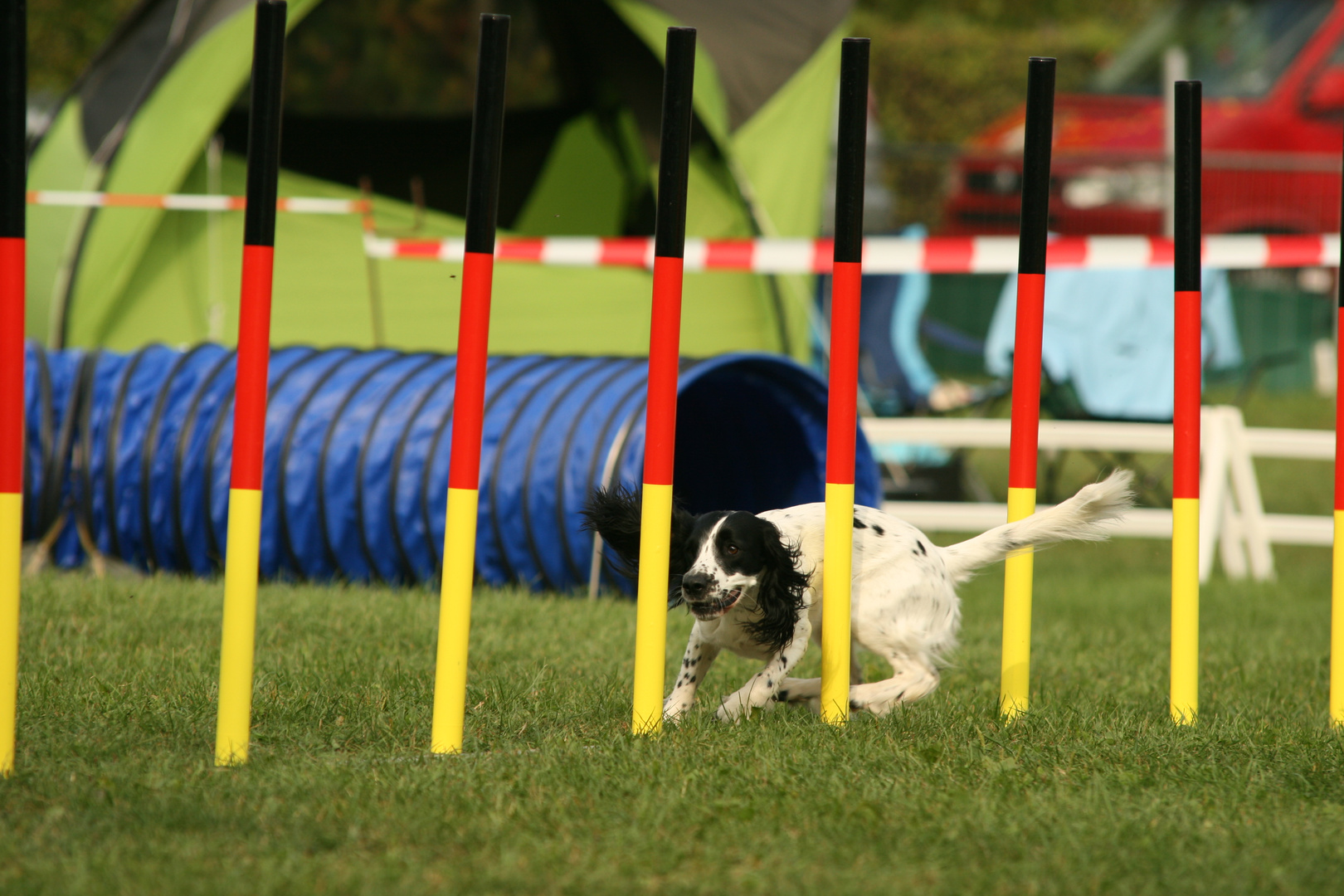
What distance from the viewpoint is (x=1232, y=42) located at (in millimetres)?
15773

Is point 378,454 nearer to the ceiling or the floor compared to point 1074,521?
nearer to the ceiling

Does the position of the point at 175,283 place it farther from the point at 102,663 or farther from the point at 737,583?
the point at 737,583

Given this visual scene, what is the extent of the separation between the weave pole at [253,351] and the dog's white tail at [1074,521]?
6.48 feet

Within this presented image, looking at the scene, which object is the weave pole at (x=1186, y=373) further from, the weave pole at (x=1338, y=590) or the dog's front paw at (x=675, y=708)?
the dog's front paw at (x=675, y=708)

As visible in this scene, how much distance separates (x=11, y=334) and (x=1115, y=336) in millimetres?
11161

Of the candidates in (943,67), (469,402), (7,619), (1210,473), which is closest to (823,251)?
(1210,473)

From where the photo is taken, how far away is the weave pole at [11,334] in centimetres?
301

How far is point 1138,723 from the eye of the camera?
3859 millimetres

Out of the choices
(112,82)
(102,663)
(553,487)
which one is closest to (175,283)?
(112,82)

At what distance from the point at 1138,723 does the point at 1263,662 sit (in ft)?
5.70

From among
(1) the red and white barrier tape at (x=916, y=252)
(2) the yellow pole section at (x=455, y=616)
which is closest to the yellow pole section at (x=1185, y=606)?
(2) the yellow pole section at (x=455, y=616)

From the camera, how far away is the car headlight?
15.2 meters

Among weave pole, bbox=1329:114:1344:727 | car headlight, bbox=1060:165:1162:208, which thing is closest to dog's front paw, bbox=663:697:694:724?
weave pole, bbox=1329:114:1344:727

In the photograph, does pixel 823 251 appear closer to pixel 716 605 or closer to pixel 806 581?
pixel 806 581
